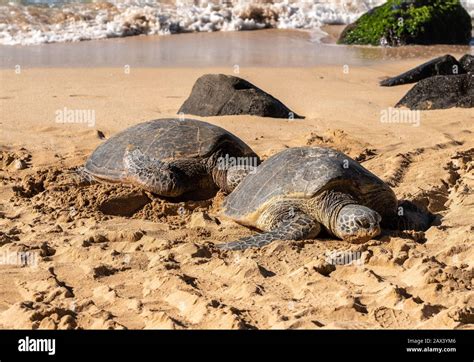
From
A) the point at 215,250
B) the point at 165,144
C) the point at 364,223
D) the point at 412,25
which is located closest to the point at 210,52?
the point at 412,25

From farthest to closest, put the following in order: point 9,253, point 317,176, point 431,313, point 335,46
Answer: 1. point 335,46
2. point 317,176
3. point 9,253
4. point 431,313

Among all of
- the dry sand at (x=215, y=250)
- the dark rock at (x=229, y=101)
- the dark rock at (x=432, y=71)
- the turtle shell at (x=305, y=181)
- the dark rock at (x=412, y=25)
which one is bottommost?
the dry sand at (x=215, y=250)

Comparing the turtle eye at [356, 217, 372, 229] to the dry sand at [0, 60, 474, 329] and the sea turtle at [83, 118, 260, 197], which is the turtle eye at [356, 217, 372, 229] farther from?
the sea turtle at [83, 118, 260, 197]

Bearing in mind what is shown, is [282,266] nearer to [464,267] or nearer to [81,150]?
[464,267]

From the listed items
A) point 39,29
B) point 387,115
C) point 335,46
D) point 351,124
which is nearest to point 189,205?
point 351,124

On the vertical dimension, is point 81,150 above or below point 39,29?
below

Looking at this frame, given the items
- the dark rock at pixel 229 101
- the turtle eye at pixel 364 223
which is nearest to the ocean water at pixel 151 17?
the dark rock at pixel 229 101

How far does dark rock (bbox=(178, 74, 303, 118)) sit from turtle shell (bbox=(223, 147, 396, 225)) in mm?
3450

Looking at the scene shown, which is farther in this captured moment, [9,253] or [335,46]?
[335,46]

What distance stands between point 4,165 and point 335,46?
963 centimetres

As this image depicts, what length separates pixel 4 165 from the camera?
7363mm

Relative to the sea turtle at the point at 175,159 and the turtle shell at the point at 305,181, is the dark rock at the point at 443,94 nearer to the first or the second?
the sea turtle at the point at 175,159

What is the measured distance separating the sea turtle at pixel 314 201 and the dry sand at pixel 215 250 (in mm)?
128

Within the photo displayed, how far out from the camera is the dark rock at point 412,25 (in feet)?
51.7
